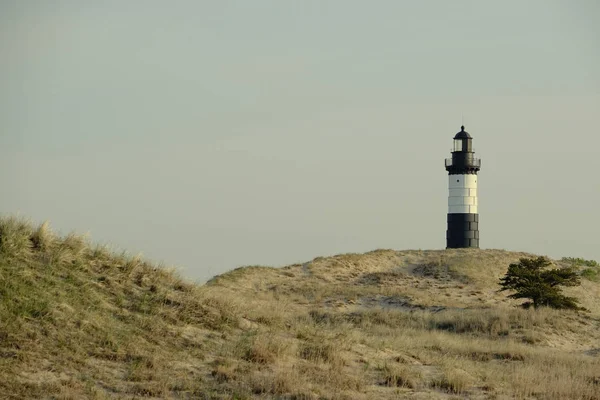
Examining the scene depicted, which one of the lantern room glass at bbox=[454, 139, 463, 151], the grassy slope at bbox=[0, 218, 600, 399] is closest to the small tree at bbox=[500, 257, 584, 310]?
the grassy slope at bbox=[0, 218, 600, 399]

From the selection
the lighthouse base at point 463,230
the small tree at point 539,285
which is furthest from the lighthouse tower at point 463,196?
the small tree at point 539,285

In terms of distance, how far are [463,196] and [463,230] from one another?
2602 millimetres

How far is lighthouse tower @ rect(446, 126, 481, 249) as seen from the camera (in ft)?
192

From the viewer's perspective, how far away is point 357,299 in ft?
125

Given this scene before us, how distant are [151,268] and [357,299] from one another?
20157mm

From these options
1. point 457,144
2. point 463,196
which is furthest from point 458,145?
point 463,196

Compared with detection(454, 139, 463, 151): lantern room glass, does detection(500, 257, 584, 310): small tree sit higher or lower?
lower

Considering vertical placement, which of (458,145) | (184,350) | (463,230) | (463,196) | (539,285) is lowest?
(184,350)

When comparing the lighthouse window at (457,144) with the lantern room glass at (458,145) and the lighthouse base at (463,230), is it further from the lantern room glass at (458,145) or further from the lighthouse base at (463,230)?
the lighthouse base at (463,230)

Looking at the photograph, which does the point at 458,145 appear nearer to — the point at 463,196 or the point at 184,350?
the point at 463,196

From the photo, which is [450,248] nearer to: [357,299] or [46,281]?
[357,299]

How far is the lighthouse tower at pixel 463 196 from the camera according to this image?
58.4 m

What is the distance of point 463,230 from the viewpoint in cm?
5869

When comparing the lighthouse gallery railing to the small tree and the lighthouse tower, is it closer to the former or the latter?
the lighthouse tower
